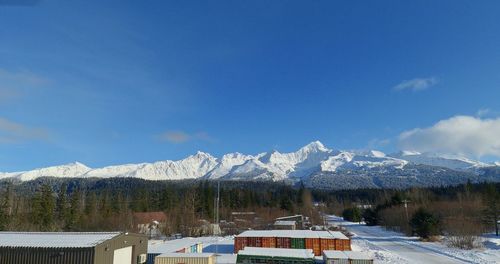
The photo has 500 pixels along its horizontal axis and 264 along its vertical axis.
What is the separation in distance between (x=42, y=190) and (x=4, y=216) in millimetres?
10338

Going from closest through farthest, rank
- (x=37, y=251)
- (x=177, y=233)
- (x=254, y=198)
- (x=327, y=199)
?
(x=37, y=251)
(x=177, y=233)
(x=254, y=198)
(x=327, y=199)

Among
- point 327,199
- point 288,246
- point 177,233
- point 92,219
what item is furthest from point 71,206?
point 327,199

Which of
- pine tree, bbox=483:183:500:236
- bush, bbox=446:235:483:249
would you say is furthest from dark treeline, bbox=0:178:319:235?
bush, bbox=446:235:483:249

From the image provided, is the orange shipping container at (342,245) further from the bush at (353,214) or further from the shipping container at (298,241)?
the bush at (353,214)

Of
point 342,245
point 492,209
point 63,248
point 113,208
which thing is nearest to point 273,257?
point 342,245

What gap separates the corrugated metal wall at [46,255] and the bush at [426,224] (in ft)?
161

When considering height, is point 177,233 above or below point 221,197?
below

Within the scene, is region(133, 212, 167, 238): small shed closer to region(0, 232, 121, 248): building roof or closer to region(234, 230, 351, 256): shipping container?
region(234, 230, 351, 256): shipping container

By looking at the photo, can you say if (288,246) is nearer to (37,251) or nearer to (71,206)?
(37,251)

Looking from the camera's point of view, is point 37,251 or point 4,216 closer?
point 37,251

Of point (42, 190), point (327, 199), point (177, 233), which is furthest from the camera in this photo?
point (327, 199)

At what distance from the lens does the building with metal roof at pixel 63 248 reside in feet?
82.3

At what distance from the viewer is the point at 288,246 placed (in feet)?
144

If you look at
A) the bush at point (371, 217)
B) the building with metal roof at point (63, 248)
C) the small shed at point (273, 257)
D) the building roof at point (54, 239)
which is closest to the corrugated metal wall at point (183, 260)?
the building with metal roof at point (63, 248)
